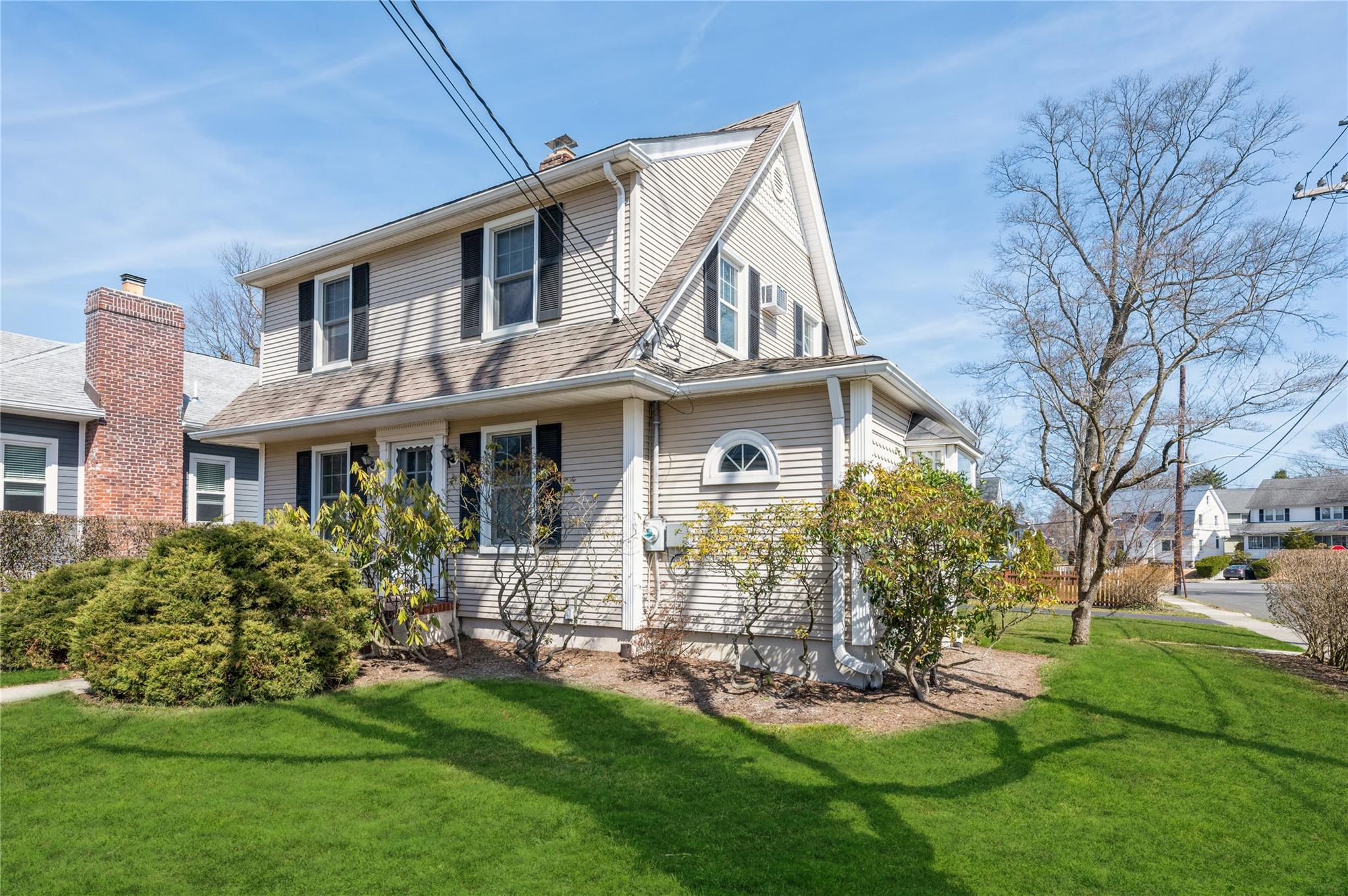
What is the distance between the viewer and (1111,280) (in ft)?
61.4

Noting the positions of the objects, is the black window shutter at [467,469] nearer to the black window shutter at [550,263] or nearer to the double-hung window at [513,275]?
the double-hung window at [513,275]

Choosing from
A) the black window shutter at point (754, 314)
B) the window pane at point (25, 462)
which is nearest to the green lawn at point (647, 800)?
the black window shutter at point (754, 314)

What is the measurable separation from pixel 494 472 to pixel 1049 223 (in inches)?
663

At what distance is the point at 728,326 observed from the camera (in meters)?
11.3

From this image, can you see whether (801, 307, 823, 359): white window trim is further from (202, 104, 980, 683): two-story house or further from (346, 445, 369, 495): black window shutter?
(346, 445, 369, 495): black window shutter

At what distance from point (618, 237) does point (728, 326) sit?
2.44m

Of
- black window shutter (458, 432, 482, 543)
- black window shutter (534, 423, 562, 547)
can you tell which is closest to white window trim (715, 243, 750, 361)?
black window shutter (534, 423, 562, 547)

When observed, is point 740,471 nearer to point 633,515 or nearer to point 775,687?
point 633,515

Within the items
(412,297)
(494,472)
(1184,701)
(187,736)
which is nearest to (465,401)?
(494,472)

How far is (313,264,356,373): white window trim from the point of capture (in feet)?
40.3

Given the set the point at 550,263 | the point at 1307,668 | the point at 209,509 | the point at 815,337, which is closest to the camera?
the point at 1307,668

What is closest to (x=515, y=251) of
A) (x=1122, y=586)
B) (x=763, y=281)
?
(x=763, y=281)

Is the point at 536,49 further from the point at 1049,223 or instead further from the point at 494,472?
the point at 1049,223

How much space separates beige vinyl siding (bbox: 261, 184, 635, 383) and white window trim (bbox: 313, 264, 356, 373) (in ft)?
0.52
